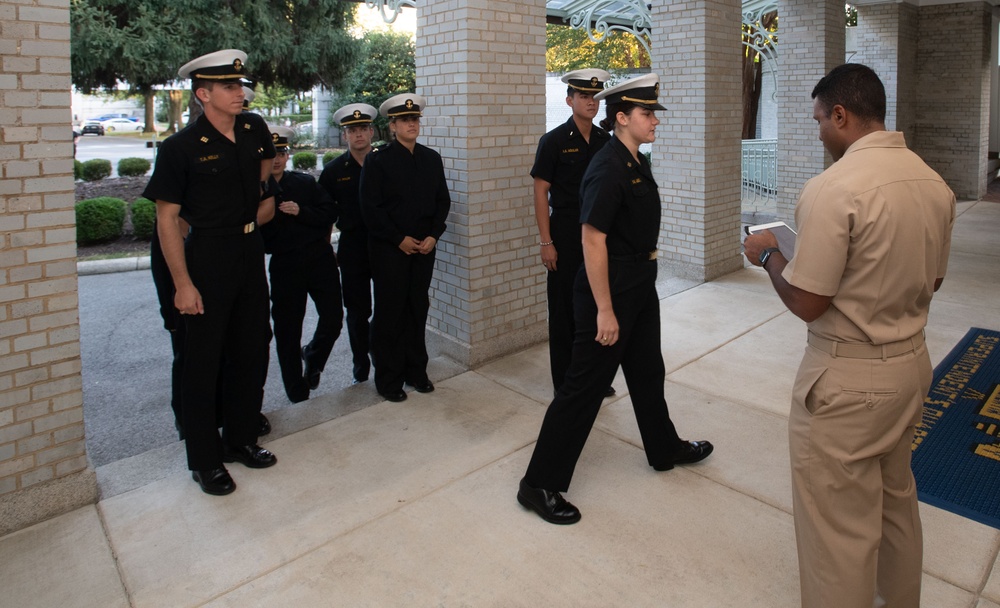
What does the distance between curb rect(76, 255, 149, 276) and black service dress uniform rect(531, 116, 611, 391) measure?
806cm

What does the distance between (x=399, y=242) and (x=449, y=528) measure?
1.91 meters

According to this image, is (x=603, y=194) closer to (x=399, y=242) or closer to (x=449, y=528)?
(x=449, y=528)

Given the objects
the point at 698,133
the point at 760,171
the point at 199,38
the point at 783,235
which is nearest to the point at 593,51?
the point at 760,171

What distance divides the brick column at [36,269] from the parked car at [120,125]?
5134 cm

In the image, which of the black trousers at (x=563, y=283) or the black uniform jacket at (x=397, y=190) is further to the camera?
the black uniform jacket at (x=397, y=190)

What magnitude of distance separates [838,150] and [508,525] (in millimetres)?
Result: 1984

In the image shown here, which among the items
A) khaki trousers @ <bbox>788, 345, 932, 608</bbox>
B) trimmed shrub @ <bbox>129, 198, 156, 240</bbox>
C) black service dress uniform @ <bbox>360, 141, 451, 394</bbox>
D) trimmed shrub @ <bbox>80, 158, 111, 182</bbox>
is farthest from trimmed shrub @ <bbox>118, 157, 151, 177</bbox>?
khaki trousers @ <bbox>788, 345, 932, 608</bbox>

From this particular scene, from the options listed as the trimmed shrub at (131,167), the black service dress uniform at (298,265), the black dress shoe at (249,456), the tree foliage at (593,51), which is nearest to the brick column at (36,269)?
the black dress shoe at (249,456)

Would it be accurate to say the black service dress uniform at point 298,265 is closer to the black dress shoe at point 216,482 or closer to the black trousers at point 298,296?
the black trousers at point 298,296

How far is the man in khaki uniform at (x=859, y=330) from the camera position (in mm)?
2064

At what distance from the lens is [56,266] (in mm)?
3150

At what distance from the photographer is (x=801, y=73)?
33.0 ft

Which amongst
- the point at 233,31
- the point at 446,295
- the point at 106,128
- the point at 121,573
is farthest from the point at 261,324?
the point at 106,128

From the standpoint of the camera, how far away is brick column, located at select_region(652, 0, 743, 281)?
7.30 meters
